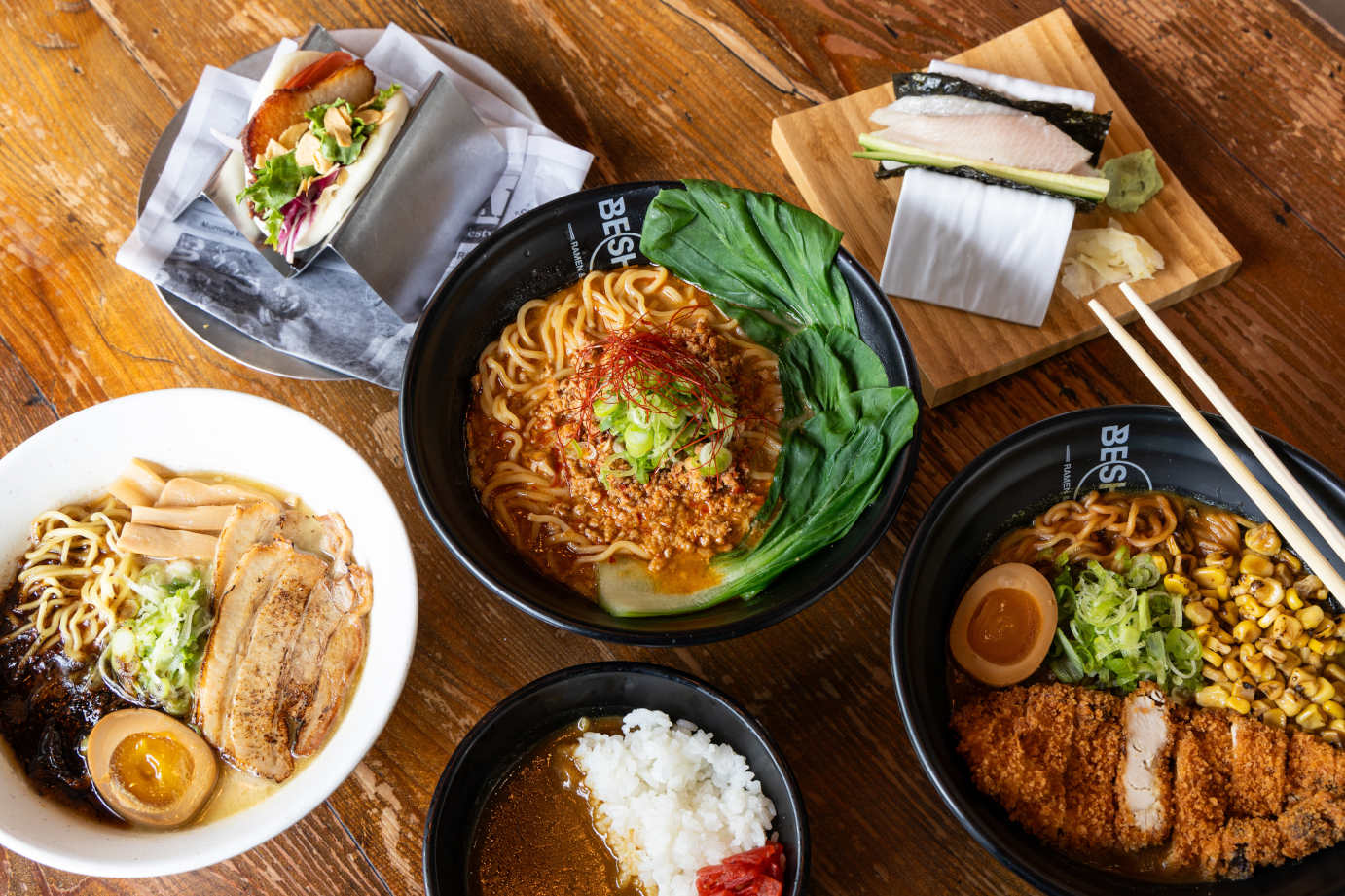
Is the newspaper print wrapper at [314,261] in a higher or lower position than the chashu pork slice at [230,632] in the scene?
higher

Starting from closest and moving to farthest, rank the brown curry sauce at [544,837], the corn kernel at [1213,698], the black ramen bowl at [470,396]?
the black ramen bowl at [470,396] < the corn kernel at [1213,698] < the brown curry sauce at [544,837]

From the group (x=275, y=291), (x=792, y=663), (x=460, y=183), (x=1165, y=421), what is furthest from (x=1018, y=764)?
(x=275, y=291)

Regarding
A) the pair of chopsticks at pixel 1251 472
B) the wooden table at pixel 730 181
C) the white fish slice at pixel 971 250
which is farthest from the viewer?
the white fish slice at pixel 971 250

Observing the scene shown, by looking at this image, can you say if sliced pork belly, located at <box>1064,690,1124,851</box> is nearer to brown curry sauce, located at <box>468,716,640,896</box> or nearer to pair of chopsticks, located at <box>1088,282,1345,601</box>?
pair of chopsticks, located at <box>1088,282,1345,601</box>

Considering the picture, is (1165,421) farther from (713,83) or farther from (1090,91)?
(713,83)

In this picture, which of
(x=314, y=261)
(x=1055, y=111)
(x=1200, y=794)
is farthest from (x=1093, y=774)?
(x=314, y=261)

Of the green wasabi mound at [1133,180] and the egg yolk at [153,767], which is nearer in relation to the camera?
the egg yolk at [153,767]

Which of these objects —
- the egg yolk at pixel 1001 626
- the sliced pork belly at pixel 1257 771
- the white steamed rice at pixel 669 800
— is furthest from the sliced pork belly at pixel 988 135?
the white steamed rice at pixel 669 800

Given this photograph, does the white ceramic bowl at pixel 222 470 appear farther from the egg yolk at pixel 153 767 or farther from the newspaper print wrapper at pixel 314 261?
the newspaper print wrapper at pixel 314 261

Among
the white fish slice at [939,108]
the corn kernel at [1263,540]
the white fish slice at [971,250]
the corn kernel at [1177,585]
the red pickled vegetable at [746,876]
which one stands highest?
the white fish slice at [939,108]
